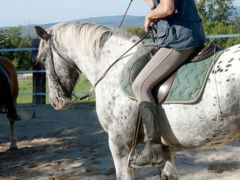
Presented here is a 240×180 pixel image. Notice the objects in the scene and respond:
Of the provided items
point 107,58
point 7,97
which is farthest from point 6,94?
point 107,58

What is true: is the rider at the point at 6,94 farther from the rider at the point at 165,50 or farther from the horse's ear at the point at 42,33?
the rider at the point at 165,50

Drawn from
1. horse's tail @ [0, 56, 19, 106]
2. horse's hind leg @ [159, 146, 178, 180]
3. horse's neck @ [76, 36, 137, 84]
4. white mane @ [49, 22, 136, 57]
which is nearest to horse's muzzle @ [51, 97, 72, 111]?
horse's neck @ [76, 36, 137, 84]

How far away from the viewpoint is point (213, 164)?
14.9 ft

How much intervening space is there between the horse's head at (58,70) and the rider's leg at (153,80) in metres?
0.98

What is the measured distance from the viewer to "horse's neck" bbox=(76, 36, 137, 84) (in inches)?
124

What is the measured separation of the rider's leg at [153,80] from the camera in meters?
2.73

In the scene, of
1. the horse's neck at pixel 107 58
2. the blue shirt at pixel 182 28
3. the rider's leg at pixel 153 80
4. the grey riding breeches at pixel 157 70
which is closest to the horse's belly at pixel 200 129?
the rider's leg at pixel 153 80

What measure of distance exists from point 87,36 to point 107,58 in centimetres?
31

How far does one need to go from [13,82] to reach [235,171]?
4689 mm

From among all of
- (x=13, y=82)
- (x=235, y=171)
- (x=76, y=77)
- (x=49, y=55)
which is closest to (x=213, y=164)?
(x=235, y=171)

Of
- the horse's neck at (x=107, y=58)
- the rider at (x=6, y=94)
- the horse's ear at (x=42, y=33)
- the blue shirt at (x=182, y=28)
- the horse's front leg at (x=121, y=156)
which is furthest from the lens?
the rider at (x=6, y=94)

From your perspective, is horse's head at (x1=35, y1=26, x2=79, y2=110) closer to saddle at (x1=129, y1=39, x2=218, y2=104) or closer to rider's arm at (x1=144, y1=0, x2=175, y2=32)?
saddle at (x1=129, y1=39, x2=218, y2=104)

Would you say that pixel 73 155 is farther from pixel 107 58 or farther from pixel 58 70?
pixel 107 58

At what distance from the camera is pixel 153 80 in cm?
276
